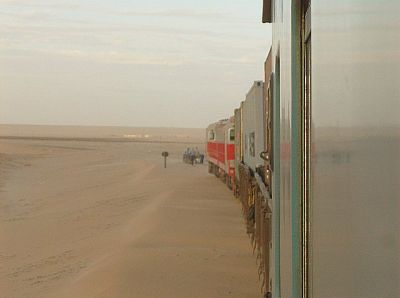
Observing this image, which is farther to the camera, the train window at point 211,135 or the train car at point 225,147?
the train window at point 211,135

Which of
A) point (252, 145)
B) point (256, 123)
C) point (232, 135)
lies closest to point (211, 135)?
point (232, 135)

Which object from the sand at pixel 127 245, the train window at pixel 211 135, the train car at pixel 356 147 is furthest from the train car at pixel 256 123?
the train window at pixel 211 135

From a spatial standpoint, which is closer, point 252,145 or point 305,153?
point 305,153

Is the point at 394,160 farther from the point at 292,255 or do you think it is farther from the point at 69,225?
the point at 69,225

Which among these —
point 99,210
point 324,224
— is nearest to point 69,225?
point 99,210

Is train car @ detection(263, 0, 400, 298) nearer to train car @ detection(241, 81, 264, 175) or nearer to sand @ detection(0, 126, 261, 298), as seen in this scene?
sand @ detection(0, 126, 261, 298)

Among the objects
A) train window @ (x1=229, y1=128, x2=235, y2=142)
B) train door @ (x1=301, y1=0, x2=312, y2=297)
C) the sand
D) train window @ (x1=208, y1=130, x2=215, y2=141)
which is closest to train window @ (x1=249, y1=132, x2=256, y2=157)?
the sand

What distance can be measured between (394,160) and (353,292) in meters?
0.37

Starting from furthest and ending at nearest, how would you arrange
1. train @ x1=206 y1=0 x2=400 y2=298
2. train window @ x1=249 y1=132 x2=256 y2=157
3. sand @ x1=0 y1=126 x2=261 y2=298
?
train window @ x1=249 y1=132 x2=256 y2=157
sand @ x1=0 y1=126 x2=261 y2=298
train @ x1=206 y1=0 x2=400 y2=298

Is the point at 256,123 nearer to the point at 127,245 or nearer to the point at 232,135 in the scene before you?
the point at 127,245

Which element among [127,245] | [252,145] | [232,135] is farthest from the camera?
[232,135]

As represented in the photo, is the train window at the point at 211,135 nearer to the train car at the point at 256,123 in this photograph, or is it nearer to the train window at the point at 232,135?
the train window at the point at 232,135

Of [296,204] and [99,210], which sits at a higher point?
[296,204]

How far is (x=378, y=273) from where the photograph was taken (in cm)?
127
